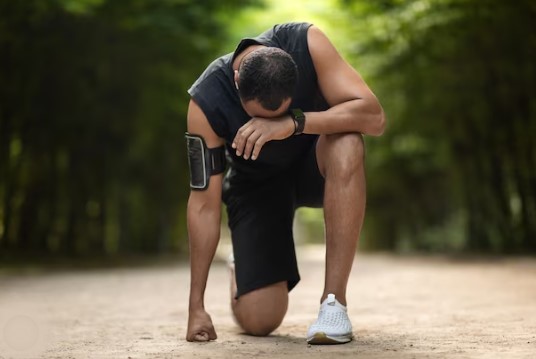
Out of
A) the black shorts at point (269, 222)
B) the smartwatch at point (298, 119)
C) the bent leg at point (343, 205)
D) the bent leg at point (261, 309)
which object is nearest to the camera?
the smartwatch at point (298, 119)

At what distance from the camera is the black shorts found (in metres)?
3.95

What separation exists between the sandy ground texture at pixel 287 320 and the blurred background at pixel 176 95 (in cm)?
510

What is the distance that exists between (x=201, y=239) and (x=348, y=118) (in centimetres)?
86

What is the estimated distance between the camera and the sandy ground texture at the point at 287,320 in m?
3.10

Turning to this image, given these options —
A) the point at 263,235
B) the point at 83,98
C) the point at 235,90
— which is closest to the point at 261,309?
the point at 263,235

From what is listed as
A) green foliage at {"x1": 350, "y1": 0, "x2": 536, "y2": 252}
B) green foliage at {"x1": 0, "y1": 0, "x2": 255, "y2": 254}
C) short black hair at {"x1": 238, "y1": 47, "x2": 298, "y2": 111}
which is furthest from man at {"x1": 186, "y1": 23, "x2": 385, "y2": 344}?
green foliage at {"x1": 350, "y1": 0, "x2": 536, "y2": 252}

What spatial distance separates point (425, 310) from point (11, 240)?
36.6 ft

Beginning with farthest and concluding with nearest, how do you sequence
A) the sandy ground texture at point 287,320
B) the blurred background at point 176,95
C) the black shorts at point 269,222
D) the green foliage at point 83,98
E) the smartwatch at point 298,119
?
the blurred background at point 176,95 → the green foliage at point 83,98 → the black shorts at point 269,222 → the smartwatch at point 298,119 → the sandy ground texture at point 287,320

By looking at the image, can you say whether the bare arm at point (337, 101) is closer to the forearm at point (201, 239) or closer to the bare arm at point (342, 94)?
the bare arm at point (342, 94)

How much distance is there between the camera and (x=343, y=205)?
3514 millimetres

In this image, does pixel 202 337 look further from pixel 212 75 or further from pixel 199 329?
pixel 212 75

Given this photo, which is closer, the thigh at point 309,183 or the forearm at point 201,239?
the forearm at point 201,239

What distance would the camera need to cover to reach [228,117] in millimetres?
3578

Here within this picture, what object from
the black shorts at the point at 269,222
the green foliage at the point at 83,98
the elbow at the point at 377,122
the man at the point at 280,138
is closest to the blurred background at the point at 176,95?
the green foliage at the point at 83,98
